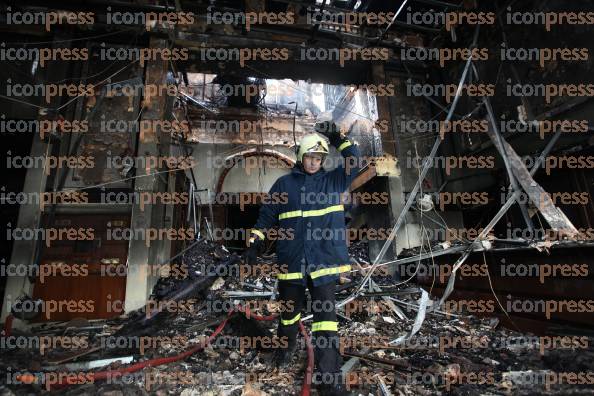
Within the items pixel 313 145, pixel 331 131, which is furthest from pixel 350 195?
pixel 313 145

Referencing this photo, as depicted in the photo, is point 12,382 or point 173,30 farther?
point 173,30

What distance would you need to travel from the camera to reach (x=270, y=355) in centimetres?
307

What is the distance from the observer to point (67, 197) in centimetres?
509

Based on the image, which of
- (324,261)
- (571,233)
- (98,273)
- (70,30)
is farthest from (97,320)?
(571,233)

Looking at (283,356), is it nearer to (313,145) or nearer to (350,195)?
(313,145)

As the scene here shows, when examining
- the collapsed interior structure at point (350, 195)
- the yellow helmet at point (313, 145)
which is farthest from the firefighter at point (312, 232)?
the collapsed interior structure at point (350, 195)

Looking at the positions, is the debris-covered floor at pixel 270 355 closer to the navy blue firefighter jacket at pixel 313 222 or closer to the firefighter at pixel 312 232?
the firefighter at pixel 312 232

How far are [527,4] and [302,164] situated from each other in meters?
5.37

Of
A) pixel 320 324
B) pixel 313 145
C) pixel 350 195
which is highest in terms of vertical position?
pixel 350 195

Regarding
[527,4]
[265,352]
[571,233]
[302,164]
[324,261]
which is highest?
[527,4]

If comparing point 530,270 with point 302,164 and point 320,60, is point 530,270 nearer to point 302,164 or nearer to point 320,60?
point 302,164

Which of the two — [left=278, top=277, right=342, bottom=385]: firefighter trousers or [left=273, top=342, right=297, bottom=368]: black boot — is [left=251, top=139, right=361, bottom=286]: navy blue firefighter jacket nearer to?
[left=278, top=277, right=342, bottom=385]: firefighter trousers

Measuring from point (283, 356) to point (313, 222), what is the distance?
133cm

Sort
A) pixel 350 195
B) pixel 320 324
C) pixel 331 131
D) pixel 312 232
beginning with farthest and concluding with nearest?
pixel 350 195 < pixel 331 131 < pixel 312 232 < pixel 320 324
